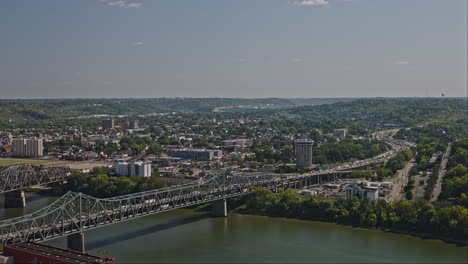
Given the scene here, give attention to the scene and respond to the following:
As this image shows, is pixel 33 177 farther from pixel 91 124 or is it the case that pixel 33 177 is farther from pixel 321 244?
pixel 91 124

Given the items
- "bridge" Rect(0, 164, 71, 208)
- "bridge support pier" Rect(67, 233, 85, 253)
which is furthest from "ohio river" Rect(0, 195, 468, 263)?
"bridge" Rect(0, 164, 71, 208)

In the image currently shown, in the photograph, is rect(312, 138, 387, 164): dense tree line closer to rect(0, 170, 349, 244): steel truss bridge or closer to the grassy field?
rect(0, 170, 349, 244): steel truss bridge

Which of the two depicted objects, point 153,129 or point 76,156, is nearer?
point 76,156

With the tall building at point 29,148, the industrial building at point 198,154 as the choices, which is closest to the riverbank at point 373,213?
the industrial building at point 198,154

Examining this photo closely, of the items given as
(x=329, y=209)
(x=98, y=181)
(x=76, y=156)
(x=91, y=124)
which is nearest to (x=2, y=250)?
(x=329, y=209)

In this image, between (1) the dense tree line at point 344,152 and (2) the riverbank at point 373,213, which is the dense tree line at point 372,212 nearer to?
(2) the riverbank at point 373,213

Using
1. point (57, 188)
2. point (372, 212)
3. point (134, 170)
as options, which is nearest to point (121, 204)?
point (57, 188)

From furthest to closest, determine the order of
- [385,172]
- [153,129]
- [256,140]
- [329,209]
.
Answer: [153,129] < [256,140] < [385,172] < [329,209]
